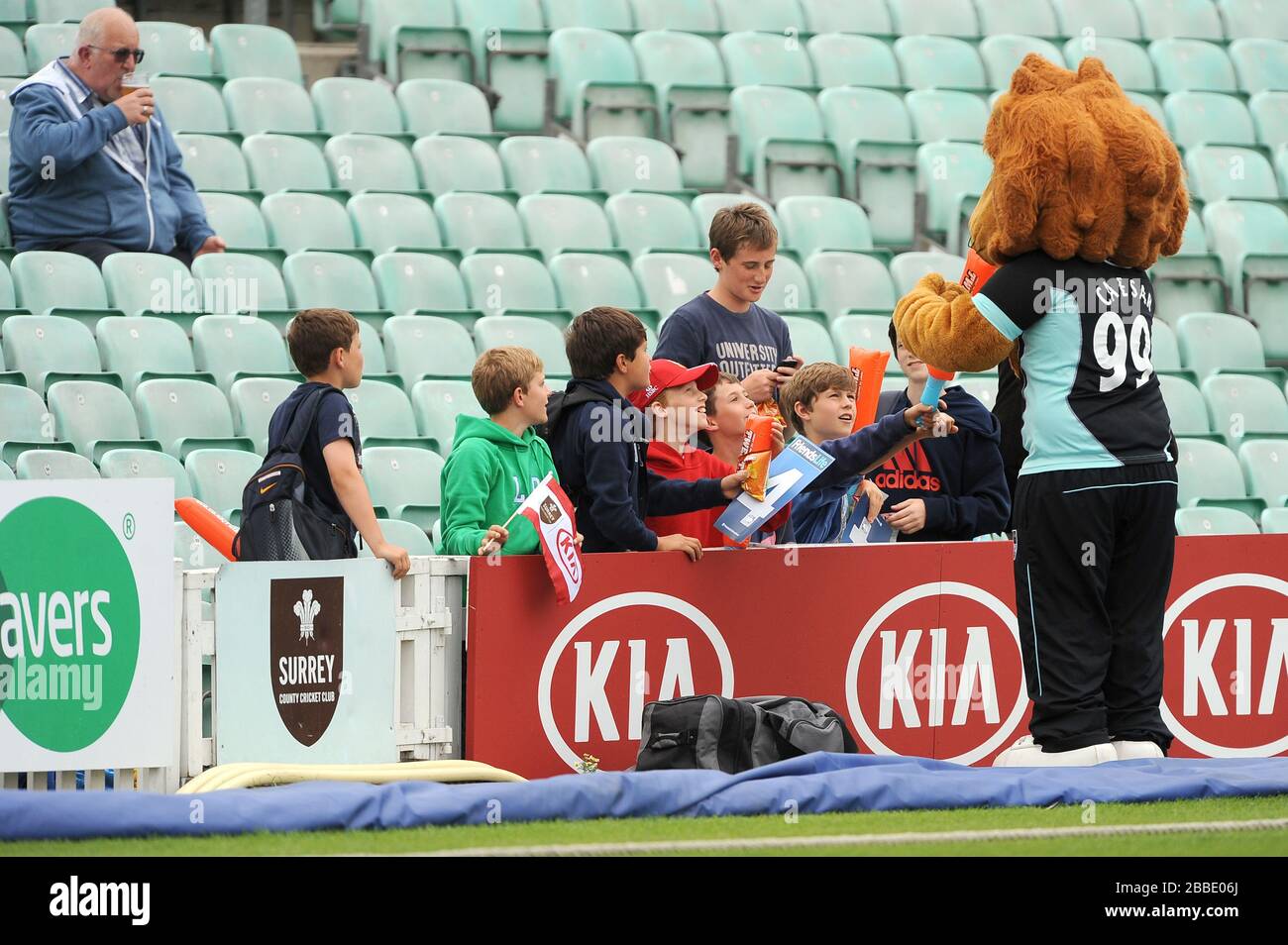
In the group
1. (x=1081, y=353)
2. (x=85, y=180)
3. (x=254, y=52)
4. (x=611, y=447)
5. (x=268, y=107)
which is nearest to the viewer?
(x=1081, y=353)

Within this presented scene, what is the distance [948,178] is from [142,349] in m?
5.47

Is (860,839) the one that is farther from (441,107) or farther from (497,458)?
(441,107)

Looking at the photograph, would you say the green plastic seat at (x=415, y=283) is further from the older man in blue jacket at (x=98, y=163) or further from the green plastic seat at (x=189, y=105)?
the green plastic seat at (x=189, y=105)

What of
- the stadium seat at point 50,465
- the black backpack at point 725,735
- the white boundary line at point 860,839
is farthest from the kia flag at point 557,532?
the stadium seat at point 50,465

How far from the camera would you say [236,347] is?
339 inches

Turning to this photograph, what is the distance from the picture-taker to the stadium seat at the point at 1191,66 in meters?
13.2

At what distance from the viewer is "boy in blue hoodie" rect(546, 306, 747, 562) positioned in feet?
20.4

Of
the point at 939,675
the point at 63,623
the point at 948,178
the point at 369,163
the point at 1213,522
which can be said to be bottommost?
the point at 939,675

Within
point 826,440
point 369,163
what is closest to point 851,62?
point 369,163

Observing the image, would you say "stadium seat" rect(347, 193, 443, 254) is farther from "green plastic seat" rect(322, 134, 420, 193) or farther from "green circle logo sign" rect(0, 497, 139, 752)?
"green circle logo sign" rect(0, 497, 139, 752)

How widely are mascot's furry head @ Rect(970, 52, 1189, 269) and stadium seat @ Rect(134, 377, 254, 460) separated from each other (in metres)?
3.74
